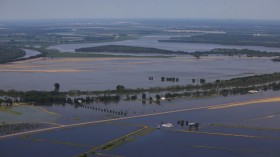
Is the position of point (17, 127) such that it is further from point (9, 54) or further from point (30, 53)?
point (30, 53)

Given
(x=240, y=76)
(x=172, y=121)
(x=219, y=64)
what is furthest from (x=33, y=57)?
(x=172, y=121)

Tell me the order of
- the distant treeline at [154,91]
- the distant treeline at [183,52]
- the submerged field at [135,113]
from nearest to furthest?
the submerged field at [135,113] → the distant treeline at [154,91] → the distant treeline at [183,52]

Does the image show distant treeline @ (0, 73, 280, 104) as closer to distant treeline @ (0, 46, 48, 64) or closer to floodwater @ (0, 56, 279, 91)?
floodwater @ (0, 56, 279, 91)

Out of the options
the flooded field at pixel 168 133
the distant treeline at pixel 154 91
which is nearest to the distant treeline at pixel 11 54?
the distant treeline at pixel 154 91

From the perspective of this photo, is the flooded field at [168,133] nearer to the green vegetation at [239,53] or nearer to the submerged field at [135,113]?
the submerged field at [135,113]

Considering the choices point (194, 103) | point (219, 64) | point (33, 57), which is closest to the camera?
point (194, 103)

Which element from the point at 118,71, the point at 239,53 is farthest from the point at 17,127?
the point at 239,53

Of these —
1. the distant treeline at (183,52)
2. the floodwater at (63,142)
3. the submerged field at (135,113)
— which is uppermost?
the distant treeline at (183,52)

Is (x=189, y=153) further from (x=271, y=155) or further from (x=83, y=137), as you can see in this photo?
(x=83, y=137)
